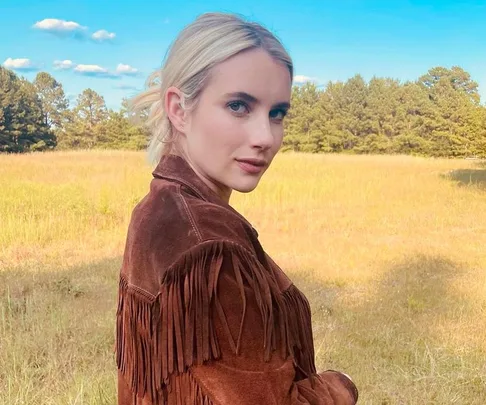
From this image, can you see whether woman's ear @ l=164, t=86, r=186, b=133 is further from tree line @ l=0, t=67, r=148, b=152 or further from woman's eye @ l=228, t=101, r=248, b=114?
tree line @ l=0, t=67, r=148, b=152

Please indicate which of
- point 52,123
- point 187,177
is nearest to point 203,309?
point 187,177

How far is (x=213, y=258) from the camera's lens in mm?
810

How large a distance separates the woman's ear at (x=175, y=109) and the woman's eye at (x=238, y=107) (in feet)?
0.34

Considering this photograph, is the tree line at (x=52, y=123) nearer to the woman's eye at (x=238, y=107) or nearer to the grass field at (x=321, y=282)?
the grass field at (x=321, y=282)

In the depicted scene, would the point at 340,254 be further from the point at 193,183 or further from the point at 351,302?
the point at 193,183

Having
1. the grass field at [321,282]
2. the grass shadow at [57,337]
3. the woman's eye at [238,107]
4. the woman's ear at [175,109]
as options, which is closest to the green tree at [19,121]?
the grass field at [321,282]

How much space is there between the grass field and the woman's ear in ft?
6.82

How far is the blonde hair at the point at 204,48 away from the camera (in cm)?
90

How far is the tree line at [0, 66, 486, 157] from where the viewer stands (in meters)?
36.1

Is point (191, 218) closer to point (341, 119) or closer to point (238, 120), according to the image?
point (238, 120)

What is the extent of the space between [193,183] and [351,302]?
383cm

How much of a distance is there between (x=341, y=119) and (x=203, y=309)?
4175 centimetres

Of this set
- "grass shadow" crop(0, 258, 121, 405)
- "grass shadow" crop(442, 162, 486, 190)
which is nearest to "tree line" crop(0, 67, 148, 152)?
"grass shadow" crop(442, 162, 486, 190)

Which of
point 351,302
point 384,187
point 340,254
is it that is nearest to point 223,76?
point 351,302
